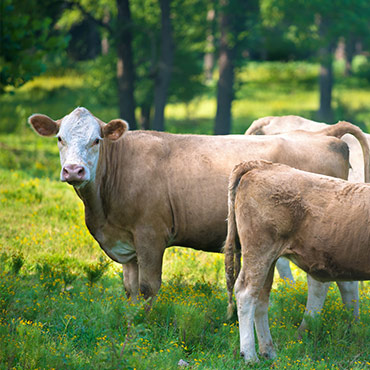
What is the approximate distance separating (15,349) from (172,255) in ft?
A: 13.1

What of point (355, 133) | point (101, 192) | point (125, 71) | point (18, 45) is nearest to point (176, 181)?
point (101, 192)

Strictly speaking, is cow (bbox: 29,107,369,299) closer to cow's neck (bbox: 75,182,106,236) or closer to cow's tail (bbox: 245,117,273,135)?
cow's neck (bbox: 75,182,106,236)

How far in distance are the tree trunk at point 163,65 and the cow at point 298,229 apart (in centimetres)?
1403

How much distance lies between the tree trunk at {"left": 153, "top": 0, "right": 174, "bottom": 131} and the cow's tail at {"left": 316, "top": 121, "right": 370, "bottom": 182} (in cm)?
1232

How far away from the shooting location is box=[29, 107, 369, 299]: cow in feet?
19.9

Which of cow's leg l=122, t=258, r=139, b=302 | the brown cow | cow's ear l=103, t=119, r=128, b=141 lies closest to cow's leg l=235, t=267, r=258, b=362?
cow's leg l=122, t=258, r=139, b=302

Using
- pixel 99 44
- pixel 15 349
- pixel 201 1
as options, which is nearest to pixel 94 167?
pixel 15 349

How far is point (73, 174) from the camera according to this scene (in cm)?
547

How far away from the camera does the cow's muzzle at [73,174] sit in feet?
17.9

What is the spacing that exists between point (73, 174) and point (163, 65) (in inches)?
549

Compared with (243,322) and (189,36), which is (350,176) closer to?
(243,322)

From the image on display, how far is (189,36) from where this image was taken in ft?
76.2

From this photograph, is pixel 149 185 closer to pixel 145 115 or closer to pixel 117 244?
pixel 117 244

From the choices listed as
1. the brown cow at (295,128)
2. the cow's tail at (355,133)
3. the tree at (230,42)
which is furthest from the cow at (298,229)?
the tree at (230,42)
